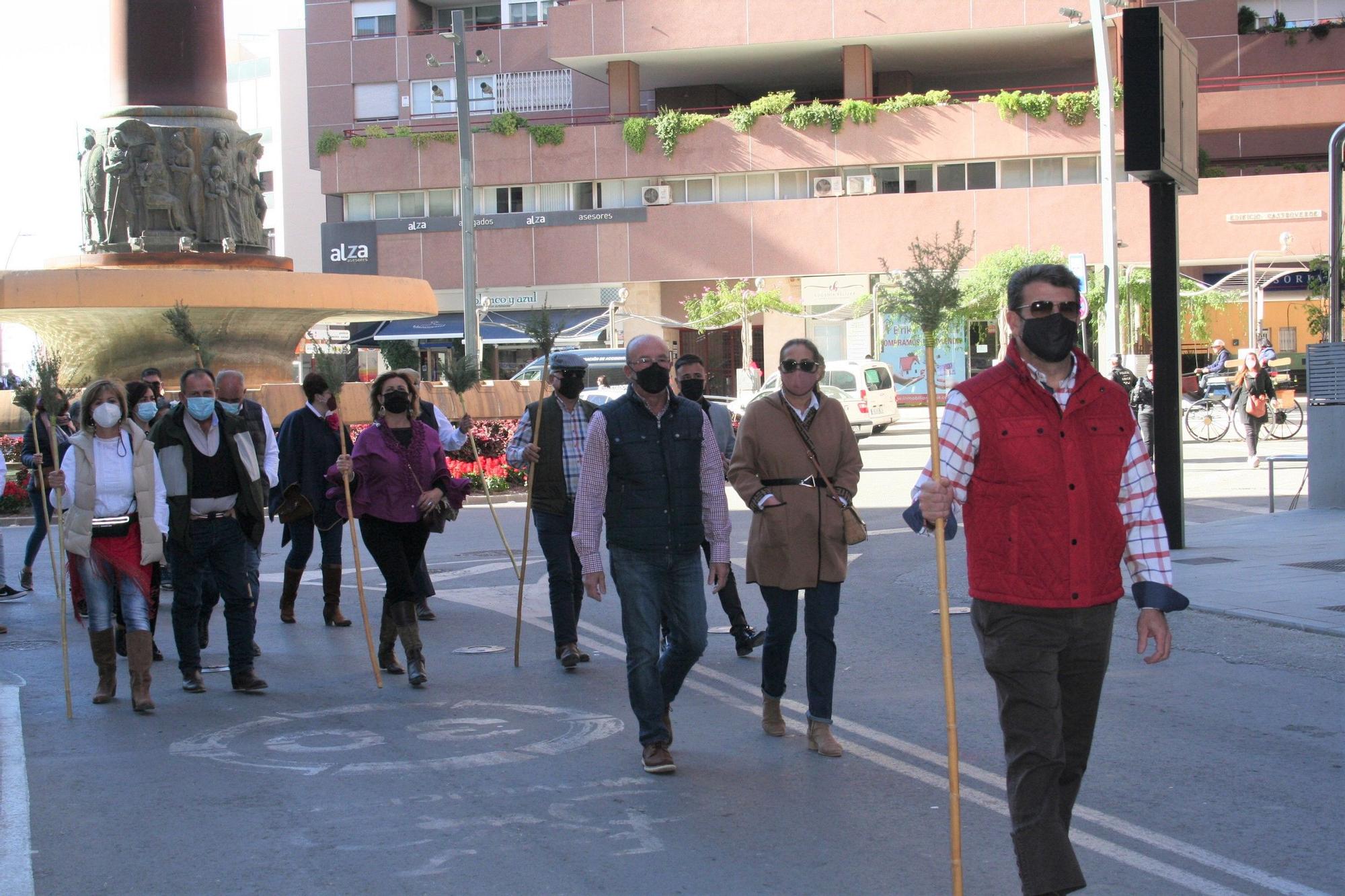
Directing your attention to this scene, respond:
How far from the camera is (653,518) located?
21.7ft

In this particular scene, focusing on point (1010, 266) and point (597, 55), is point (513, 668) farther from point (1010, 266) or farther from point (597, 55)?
point (597, 55)

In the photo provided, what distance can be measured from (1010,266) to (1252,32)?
13.7 metres

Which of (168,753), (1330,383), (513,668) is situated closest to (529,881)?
(168,753)

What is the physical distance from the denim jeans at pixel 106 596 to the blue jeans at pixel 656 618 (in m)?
2.90

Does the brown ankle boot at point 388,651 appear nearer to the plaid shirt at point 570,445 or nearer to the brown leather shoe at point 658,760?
the plaid shirt at point 570,445

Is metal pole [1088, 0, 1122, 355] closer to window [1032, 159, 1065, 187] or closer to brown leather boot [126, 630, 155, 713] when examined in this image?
window [1032, 159, 1065, 187]

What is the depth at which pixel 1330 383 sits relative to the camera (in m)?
15.8

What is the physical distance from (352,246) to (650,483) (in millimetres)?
47681

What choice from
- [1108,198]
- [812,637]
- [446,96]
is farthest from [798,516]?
[446,96]

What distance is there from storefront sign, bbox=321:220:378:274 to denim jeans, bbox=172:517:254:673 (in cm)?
4468

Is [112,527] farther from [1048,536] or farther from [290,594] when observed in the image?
[1048,536]

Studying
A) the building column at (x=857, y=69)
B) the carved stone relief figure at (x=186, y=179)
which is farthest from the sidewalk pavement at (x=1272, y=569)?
the building column at (x=857, y=69)

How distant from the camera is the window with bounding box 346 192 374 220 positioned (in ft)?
173

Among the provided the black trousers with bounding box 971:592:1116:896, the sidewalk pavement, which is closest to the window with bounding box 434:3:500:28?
the sidewalk pavement
